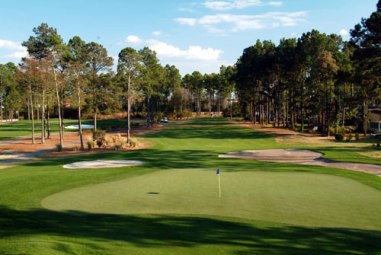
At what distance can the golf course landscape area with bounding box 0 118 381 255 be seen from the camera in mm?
10430

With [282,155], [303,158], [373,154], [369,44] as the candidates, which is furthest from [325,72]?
[303,158]

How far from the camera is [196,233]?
1139 centimetres

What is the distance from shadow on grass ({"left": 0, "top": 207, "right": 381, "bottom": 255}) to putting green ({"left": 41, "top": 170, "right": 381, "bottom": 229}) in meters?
0.84

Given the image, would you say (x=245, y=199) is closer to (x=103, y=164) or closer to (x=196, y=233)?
(x=196, y=233)

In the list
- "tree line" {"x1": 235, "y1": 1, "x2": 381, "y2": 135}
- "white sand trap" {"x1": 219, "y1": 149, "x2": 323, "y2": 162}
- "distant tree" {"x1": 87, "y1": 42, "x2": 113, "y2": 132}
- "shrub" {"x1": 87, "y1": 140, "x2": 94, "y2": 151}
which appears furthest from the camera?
"distant tree" {"x1": 87, "y1": 42, "x2": 113, "y2": 132}

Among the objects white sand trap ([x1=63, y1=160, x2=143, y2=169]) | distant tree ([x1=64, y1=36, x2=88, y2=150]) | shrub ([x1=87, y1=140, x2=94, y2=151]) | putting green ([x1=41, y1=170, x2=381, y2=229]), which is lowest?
white sand trap ([x1=63, y1=160, x2=143, y2=169])

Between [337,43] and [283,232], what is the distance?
6085 cm

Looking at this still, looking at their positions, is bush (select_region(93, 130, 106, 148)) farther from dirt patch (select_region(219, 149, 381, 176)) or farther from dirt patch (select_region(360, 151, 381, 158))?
dirt patch (select_region(360, 151, 381, 158))

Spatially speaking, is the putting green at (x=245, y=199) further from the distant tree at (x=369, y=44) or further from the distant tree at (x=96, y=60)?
the distant tree at (x=96, y=60)

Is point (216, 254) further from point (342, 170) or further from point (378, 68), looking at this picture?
point (378, 68)

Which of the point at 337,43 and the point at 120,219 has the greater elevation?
the point at 337,43

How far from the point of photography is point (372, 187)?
17906 millimetres

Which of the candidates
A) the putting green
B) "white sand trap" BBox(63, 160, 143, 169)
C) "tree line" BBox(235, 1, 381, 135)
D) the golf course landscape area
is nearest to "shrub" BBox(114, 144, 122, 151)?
"white sand trap" BBox(63, 160, 143, 169)

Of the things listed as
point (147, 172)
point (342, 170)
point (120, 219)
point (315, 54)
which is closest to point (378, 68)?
point (342, 170)
